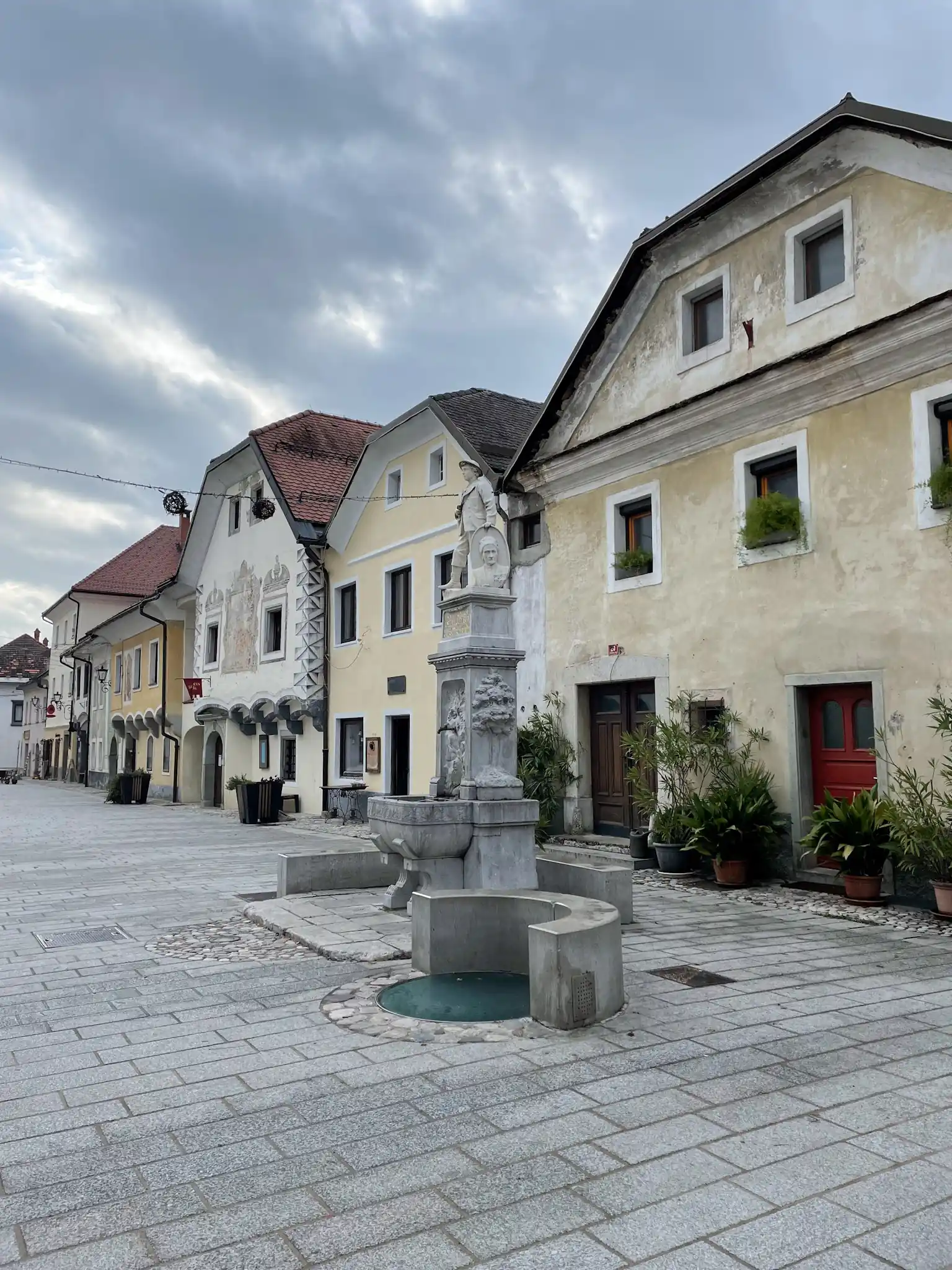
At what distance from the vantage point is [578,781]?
14156 millimetres

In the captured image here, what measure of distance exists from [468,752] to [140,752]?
97.4 feet

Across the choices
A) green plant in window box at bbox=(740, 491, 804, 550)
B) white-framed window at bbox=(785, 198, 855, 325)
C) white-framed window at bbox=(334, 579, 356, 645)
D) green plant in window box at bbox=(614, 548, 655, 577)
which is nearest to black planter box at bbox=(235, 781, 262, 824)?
white-framed window at bbox=(334, 579, 356, 645)

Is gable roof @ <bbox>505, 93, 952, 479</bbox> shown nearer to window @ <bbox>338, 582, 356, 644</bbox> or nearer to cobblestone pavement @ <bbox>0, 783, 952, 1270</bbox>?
window @ <bbox>338, 582, 356, 644</bbox>

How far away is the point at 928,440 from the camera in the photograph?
9.70m

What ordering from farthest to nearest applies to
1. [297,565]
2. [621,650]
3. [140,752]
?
[140,752] → [297,565] → [621,650]

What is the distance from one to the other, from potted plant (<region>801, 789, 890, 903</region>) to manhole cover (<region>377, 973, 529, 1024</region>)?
426cm

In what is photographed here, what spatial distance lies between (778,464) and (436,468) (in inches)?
332

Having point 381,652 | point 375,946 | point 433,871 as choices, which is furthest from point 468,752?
point 381,652

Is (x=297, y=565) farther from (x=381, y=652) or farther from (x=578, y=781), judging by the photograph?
(x=578, y=781)

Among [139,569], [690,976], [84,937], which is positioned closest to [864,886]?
[690,976]

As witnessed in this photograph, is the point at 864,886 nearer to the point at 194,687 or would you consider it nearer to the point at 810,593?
the point at 810,593

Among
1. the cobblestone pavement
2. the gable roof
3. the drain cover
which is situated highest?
the gable roof

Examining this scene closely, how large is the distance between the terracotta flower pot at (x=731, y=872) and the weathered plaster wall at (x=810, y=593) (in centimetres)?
91

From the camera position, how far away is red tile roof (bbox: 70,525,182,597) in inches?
1736
